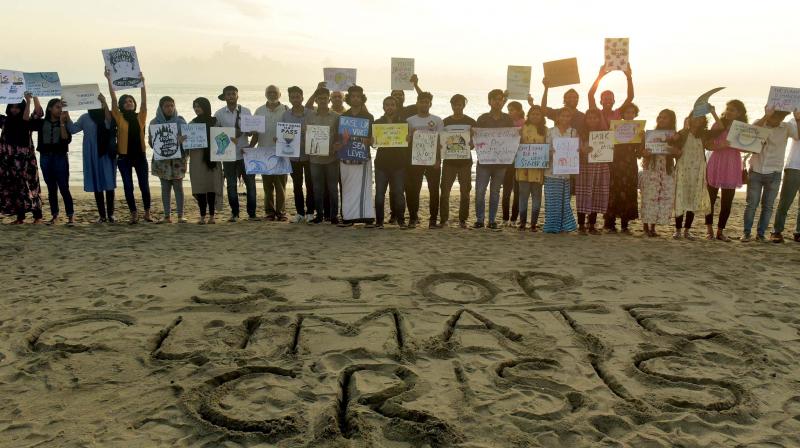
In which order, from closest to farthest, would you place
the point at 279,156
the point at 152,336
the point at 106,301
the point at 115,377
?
the point at 115,377 → the point at 152,336 → the point at 106,301 → the point at 279,156

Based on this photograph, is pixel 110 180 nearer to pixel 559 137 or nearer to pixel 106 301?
pixel 106 301

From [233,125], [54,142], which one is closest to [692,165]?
[233,125]

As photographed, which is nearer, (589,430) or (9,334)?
(589,430)

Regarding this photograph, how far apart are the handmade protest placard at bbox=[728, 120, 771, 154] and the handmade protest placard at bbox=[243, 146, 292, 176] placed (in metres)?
6.16

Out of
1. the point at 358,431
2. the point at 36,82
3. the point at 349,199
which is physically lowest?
the point at 358,431

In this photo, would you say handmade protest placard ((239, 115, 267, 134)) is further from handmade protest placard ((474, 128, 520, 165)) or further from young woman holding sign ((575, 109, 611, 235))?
young woman holding sign ((575, 109, 611, 235))

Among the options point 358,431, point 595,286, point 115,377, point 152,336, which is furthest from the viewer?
point 595,286

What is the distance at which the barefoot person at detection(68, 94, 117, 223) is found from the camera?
26.8 feet

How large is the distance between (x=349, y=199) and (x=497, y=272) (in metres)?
3.16

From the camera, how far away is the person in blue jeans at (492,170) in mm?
8156

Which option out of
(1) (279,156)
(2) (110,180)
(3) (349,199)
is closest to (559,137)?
(3) (349,199)

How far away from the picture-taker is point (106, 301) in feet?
17.5

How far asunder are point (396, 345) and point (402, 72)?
5.57 m

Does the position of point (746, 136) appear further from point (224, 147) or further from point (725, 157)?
point (224, 147)
